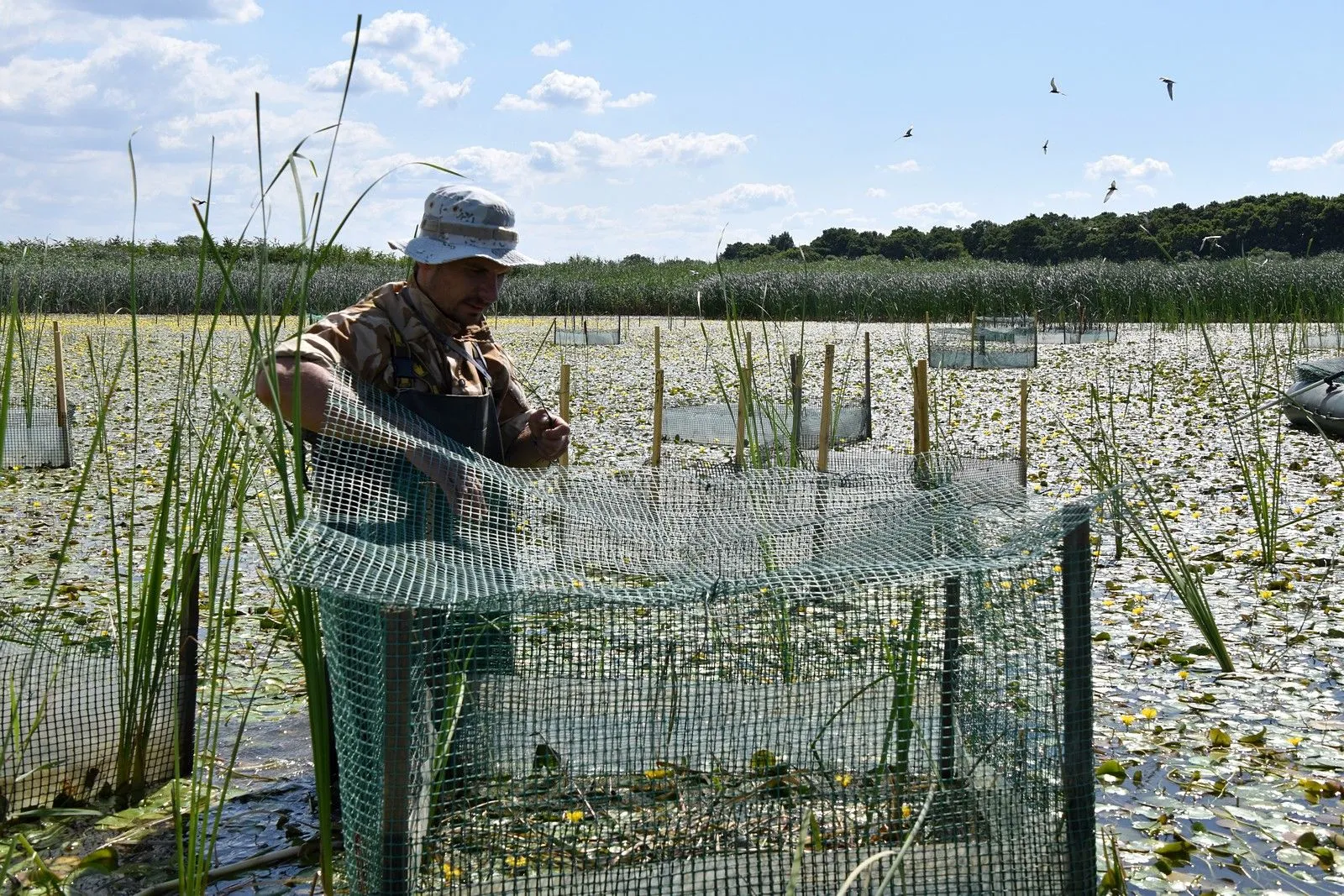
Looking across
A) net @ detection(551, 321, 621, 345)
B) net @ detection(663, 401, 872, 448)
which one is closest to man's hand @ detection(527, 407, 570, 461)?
net @ detection(663, 401, 872, 448)

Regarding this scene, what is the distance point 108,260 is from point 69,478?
22.4 meters

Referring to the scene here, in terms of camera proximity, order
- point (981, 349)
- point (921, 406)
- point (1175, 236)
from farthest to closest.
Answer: point (1175, 236), point (981, 349), point (921, 406)

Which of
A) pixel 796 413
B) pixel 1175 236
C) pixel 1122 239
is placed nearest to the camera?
pixel 796 413

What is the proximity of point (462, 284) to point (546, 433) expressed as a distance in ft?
1.27

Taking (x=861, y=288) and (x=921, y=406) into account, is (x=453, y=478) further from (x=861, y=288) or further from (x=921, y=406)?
(x=861, y=288)

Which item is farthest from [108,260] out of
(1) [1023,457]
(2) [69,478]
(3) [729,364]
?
(1) [1023,457]

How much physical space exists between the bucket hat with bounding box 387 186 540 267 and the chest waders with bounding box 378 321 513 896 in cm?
20

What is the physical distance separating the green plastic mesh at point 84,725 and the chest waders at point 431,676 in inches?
26.4

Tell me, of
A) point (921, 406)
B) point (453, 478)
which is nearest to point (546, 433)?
point (453, 478)

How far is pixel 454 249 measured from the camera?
7.61 feet

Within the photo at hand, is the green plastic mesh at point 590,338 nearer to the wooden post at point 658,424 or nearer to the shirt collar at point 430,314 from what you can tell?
the wooden post at point 658,424

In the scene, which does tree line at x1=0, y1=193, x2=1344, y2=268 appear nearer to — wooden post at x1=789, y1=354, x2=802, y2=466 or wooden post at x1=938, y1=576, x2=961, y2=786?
wooden post at x1=789, y1=354, x2=802, y2=466

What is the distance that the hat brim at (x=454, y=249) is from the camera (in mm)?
2289

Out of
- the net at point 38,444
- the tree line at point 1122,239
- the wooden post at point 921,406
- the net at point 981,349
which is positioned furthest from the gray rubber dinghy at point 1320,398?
the tree line at point 1122,239
